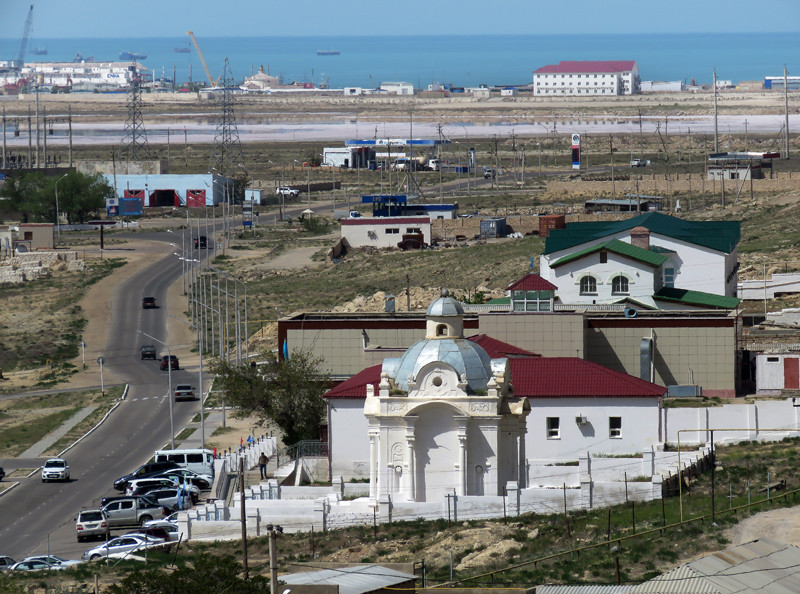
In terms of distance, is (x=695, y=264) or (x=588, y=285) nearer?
(x=588, y=285)

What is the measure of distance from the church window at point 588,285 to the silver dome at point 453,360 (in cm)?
2680

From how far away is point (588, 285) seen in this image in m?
67.9

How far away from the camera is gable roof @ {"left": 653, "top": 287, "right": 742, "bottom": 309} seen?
65.6m

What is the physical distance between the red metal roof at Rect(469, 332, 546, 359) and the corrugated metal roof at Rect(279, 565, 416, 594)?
18.9m

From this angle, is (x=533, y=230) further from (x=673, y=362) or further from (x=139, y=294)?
(x=673, y=362)

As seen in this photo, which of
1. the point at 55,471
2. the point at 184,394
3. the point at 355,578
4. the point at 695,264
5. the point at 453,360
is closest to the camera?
the point at 355,578

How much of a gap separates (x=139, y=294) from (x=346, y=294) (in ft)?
54.9

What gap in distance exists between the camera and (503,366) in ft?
136

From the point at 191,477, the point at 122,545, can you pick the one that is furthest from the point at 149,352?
the point at 122,545

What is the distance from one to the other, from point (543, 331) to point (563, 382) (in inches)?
235

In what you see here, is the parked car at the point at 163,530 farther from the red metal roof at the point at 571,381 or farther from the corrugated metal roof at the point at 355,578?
the red metal roof at the point at 571,381

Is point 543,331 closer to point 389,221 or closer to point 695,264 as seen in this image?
point 695,264

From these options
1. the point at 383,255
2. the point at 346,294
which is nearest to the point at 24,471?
the point at 346,294

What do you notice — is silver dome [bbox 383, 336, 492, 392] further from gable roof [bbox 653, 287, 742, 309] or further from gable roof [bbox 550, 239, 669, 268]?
gable roof [bbox 550, 239, 669, 268]
